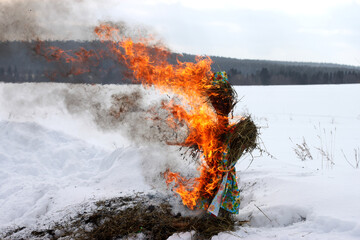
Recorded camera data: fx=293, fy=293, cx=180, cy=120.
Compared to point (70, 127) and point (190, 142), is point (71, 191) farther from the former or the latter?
point (70, 127)

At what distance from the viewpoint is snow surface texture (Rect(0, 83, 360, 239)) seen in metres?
4.07

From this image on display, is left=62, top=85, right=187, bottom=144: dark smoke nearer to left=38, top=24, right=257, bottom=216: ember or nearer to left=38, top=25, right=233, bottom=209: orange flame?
left=38, top=25, right=233, bottom=209: orange flame

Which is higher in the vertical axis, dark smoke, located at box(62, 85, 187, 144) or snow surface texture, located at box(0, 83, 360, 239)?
dark smoke, located at box(62, 85, 187, 144)

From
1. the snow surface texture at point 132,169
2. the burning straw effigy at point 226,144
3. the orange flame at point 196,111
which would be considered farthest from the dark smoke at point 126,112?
the burning straw effigy at point 226,144

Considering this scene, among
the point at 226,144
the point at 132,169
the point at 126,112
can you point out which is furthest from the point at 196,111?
the point at 126,112

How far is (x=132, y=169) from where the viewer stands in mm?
7109

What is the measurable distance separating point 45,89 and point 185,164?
313 inches

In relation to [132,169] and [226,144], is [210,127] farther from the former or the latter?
[132,169]

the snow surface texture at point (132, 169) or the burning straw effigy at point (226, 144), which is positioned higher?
the burning straw effigy at point (226, 144)

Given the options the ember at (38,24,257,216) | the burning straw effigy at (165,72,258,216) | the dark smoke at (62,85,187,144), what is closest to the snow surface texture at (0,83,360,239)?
the dark smoke at (62,85,187,144)

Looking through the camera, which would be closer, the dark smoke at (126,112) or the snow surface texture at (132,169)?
the snow surface texture at (132,169)

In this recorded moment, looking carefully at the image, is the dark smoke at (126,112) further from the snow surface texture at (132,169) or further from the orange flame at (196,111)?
the orange flame at (196,111)

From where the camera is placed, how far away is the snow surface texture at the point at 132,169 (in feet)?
13.3

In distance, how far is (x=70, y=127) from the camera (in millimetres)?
12117
